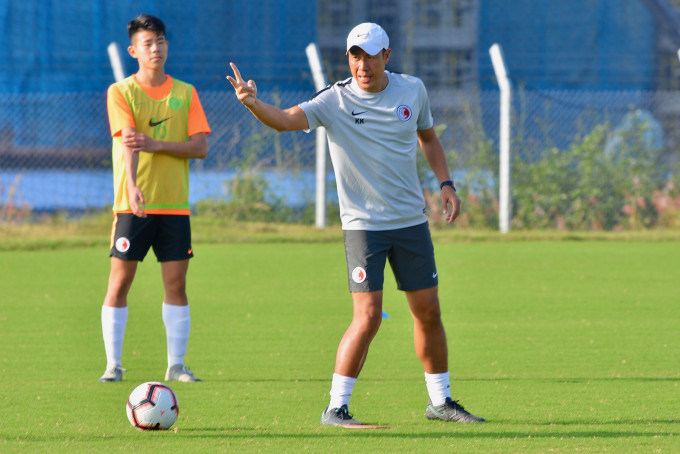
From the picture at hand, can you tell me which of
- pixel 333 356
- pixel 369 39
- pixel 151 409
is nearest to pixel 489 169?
pixel 333 356

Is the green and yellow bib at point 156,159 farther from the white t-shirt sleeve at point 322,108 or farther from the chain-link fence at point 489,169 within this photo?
the chain-link fence at point 489,169

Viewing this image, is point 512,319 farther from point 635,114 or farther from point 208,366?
point 635,114

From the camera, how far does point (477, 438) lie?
4188 mm

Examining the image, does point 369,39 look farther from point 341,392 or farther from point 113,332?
point 113,332

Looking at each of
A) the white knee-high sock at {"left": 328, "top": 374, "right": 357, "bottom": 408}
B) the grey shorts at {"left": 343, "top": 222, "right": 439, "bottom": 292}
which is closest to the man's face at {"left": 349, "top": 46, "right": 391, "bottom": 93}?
the grey shorts at {"left": 343, "top": 222, "right": 439, "bottom": 292}

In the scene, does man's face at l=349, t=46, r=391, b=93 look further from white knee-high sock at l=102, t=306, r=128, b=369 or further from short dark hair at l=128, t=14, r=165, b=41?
white knee-high sock at l=102, t=306, r=128, b=369

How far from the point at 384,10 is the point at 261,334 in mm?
18334

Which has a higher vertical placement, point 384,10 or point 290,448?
point 384,10

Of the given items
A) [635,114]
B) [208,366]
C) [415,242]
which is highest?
[635,114]

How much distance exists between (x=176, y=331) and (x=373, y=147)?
5.43ft

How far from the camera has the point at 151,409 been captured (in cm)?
431

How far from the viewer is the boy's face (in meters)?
5.43

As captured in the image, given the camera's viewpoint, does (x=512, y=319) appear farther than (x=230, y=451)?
Yes

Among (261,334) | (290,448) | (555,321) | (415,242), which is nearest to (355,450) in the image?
(290,448)
